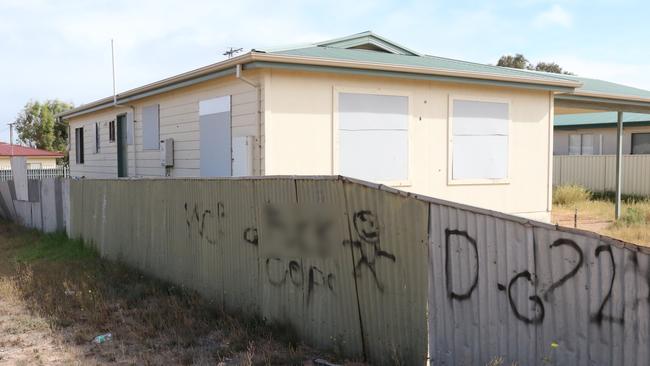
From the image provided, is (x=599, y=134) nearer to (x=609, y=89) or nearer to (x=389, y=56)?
(x=609, y=89)

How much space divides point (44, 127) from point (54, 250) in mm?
44778

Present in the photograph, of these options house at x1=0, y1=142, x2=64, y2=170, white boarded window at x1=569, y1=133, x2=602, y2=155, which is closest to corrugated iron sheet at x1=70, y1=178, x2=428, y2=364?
white boarded window at x1=569, y1=133, x2=602, y2=155

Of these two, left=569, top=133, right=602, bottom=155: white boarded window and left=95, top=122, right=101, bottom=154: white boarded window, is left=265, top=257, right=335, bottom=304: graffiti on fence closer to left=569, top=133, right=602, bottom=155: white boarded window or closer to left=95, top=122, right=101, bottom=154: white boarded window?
left=95, top=122, right=101, bottom=154: white boarded window

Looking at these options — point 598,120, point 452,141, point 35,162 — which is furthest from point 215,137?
point 35,162

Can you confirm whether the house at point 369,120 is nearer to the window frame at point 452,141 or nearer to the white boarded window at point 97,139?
the window frame at point 452,141

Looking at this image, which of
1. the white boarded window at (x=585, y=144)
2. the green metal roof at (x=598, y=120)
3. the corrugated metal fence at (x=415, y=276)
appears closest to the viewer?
the corrugated metal fence at (x=415, y=276)

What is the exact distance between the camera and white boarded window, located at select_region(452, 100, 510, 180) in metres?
10.8

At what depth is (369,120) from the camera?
990 cm

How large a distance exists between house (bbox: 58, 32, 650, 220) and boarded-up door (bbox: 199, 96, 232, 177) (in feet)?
0.11

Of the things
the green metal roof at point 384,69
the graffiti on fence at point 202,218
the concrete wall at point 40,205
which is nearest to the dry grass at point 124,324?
the graffiti on fence at point 202,218

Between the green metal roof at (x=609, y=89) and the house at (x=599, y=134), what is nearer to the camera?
the green metal roof at (x=609, y=89)

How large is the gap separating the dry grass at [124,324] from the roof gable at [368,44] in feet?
18.1

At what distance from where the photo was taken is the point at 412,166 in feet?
33.9

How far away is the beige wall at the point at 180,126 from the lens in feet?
31.2
